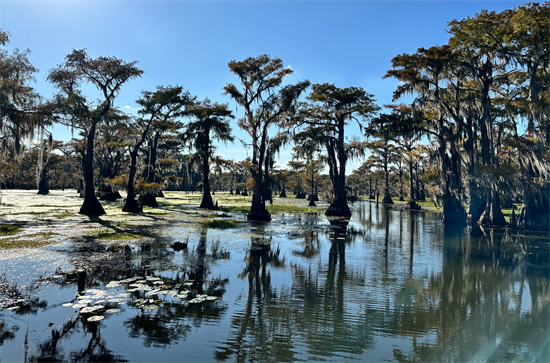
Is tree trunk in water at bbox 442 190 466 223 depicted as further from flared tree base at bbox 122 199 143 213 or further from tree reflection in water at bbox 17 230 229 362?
flared tree base at bbox 122 199 143 213

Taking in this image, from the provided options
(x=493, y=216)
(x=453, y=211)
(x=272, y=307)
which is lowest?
Result: (x=272, y=307)

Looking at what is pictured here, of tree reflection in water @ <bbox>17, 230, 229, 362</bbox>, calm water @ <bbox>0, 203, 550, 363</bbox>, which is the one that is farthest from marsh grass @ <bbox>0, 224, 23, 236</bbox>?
tree reflection in water @ <bbox>17, 230, 229, 362</bbox>

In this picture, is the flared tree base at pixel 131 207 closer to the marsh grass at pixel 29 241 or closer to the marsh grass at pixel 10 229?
the marsh grass at pixel 10 229

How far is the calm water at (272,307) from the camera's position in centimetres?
476

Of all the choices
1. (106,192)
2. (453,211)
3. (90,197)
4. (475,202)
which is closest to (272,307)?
(90,197)

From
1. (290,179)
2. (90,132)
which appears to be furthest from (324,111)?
(290,179)

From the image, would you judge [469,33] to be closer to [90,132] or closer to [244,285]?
[244,285]

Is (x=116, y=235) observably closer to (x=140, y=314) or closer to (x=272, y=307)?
(x=140, y=314)

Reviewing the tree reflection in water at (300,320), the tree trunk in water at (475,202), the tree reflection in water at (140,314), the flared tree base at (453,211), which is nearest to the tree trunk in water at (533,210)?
the tree trunk in water at (475,202)

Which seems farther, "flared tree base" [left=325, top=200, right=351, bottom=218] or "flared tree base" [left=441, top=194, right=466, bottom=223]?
"flared tree base" [left=325, top=200, right=351, bottom=218]

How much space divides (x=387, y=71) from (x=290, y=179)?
227 ft

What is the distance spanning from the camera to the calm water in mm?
4762

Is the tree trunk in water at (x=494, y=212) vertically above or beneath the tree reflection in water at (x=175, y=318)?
above

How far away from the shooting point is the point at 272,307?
6605mm
